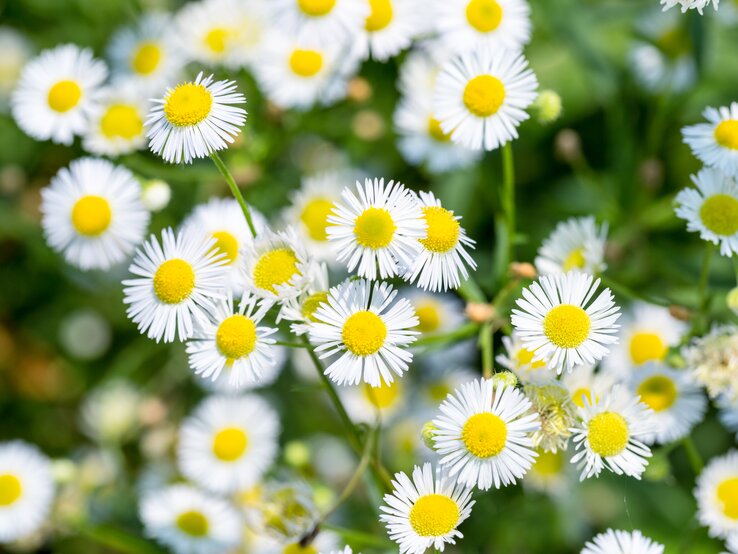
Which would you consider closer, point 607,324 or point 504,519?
point 607,324

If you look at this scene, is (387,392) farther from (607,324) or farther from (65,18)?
(65,18)

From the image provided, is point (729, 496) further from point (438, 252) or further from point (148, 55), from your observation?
point (148, 55)

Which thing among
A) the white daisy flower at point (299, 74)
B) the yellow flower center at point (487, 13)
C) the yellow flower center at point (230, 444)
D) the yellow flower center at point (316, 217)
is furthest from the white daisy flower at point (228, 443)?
the yellow flower center at point (487, 13)

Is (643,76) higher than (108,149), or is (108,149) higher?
(643,76)

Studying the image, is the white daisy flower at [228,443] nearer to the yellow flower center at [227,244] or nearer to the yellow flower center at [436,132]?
the yellow flower center at [227,244]

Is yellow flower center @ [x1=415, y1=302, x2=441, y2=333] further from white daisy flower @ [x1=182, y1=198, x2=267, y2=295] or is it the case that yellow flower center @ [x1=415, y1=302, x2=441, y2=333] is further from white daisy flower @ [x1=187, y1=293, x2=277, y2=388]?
white daisy flower @ [x1=187, y1=293, x2=277, y2=388]

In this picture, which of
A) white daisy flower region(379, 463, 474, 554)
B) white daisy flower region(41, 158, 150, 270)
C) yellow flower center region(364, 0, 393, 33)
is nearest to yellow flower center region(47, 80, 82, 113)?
white daisy flower region(41, 158, 150, 270)

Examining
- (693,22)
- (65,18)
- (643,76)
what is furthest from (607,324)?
(65,18)
